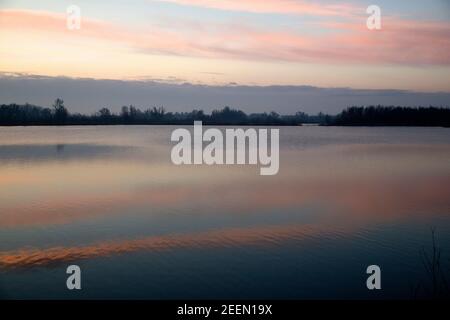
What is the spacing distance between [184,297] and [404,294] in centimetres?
251

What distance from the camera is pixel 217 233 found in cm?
714

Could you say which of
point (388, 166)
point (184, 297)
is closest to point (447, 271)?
point (184, 297)

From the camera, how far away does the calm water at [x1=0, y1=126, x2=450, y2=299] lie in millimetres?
5043

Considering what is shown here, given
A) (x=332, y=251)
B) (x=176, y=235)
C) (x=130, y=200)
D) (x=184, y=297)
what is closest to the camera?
(x=184, y=297)

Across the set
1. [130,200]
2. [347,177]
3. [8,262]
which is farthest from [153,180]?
[8,262]

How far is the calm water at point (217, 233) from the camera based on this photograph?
16.5ft

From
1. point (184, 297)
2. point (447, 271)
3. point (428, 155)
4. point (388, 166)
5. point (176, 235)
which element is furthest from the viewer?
point (428, 155)

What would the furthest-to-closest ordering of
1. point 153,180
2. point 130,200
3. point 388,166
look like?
point 388,166 < point 153,180 < point 130,200

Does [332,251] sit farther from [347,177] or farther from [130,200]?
[347,177]

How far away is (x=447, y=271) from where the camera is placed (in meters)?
5.45

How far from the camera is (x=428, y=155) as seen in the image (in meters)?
19.7

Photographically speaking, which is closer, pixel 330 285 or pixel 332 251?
pixel 330 285

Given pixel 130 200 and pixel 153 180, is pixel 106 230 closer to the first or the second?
pixel 130 200

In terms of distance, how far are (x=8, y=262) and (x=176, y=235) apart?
8.17ft
